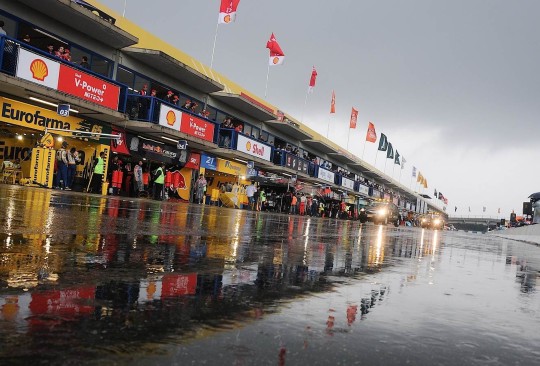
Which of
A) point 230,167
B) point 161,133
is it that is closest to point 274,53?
point 230,167

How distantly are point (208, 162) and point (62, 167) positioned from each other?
1328cm

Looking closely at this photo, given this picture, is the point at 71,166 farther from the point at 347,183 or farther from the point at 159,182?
the point at 347,183

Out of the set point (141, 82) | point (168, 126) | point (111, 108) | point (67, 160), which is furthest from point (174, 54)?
point (67, 160)

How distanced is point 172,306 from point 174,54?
1044 inches

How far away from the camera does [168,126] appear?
25203 mm

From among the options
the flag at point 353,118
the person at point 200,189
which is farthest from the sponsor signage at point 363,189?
the person at point 200,189

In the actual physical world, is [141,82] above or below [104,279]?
above

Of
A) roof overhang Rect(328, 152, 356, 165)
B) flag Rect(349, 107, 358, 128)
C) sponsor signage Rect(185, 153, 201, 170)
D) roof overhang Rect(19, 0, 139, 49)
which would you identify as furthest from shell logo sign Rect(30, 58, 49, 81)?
flag Rect(349, 107, 358, 128)

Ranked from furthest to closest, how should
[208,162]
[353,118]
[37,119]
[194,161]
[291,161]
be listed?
1. [353,118]
2. [291,161]
3. [208,162]
4. [194,161]
5. [37,119]

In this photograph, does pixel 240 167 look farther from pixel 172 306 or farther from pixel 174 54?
pixel 172 306

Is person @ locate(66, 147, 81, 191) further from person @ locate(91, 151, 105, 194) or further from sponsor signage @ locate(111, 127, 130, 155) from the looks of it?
sponsor signage @ locate(111, 127, 130, 155)

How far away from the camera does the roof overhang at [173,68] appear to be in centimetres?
2356

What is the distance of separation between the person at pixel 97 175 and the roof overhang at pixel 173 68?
5.85 m

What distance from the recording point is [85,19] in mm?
19375
